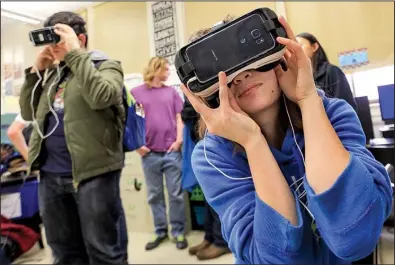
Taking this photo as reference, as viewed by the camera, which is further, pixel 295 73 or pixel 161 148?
pixel 161 148

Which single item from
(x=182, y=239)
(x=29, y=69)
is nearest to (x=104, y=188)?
(x=29, y=69)

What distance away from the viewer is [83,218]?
936 millimetres

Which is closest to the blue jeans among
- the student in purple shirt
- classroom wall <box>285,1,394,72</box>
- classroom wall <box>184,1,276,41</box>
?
the student in purple shirt

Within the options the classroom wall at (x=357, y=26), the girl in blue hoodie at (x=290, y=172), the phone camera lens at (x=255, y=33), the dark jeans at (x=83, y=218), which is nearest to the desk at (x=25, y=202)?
the dark jeans at (x=83, y=218)

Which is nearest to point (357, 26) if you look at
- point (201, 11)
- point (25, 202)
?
point (201, 11)

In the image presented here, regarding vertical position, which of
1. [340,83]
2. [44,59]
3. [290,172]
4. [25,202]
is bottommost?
[25,202]

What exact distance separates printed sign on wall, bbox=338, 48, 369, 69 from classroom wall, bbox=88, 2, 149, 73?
1266 mm

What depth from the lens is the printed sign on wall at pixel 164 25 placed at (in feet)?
1.87

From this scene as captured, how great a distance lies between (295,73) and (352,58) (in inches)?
59.1

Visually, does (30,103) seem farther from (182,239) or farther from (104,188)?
(182,239)

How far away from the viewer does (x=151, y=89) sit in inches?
30.7

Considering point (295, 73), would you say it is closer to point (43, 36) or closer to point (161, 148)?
point (43, 36)

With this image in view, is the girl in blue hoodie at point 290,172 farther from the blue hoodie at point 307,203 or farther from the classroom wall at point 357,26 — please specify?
the classroom wall at point 357,26

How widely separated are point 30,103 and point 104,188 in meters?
0.34
